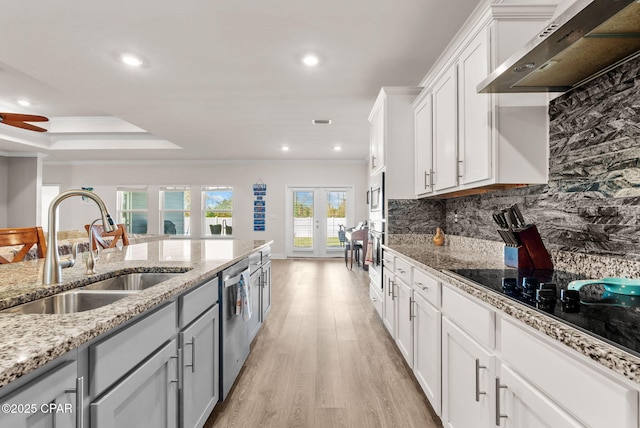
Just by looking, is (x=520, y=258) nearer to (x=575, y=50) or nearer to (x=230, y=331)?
(x=575, y=50)

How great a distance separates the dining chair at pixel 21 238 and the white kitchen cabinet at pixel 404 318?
2.30 metres

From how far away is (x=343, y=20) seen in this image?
2572mm

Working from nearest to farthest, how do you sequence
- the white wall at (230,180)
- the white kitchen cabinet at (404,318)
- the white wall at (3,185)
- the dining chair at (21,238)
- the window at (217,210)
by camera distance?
the dining chair at (21,238) → the white kitchen cabinet at (404,318) → the white wall at (3,185) → the white wall at (230,180) → the window at (217,210)

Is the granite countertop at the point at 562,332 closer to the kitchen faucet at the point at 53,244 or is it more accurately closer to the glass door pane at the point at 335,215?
the kitchen faucet at the point at 53,244

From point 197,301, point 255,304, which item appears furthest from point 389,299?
point 197,301

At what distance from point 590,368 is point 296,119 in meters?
4.78

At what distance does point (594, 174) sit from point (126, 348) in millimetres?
2007

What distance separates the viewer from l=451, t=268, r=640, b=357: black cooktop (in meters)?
0.80

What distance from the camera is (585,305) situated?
40.4 inches

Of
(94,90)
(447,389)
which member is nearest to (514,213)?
(447,389)

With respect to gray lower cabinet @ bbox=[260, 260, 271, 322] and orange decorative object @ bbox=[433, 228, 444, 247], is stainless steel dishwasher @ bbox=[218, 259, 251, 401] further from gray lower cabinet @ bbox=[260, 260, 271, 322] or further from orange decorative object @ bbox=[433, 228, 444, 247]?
orange decorative object @ bbox=[433, 228, 444, 247]

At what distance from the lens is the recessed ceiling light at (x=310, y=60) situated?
3113mm

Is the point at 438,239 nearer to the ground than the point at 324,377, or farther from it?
farther from it

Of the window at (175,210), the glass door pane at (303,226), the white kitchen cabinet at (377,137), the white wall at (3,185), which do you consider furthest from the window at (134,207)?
the white kitchen cabinet at (377,137)
